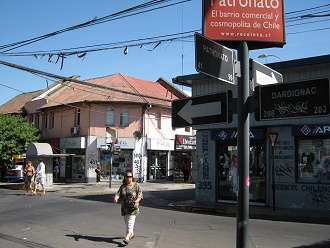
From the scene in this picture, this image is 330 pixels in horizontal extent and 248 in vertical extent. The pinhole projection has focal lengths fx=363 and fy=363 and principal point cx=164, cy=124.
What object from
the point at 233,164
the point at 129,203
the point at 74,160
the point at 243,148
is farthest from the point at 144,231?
the point at 74,160

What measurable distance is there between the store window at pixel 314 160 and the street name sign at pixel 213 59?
1029cm

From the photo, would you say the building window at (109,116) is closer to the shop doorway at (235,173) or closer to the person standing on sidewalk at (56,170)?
the person standing on sidewalk at (56,170)

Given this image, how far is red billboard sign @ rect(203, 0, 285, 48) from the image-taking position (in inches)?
174

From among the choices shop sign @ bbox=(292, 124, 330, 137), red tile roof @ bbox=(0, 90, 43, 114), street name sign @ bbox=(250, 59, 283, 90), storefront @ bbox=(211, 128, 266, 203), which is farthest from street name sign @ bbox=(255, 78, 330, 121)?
red tile roof @ bbox=(0, 90, 43, 114)

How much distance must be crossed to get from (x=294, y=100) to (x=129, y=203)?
4701 mm

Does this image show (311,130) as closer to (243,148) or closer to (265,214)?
(265,214)

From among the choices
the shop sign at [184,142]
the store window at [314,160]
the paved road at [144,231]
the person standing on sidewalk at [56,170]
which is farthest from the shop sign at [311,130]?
the person standing on sidewalk at [56,170]

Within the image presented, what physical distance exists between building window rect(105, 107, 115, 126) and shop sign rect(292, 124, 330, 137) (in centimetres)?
1816

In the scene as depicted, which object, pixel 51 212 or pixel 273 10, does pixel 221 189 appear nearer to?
pixel 51 212

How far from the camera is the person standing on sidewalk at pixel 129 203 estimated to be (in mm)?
7699

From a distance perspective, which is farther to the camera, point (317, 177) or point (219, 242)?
point (317, 177)

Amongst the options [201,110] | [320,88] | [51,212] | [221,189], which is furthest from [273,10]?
[221,189]

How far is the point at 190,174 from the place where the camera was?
105 feet

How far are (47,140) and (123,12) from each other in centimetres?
2345
